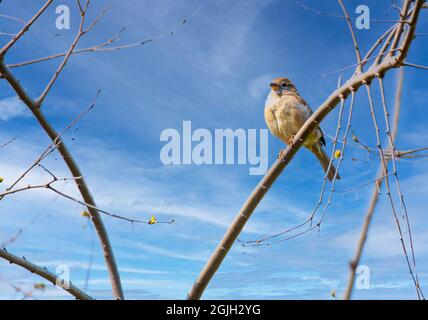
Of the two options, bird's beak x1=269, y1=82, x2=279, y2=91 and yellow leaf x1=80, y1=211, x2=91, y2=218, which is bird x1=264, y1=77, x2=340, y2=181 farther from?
yellow leaf x1=80, y1=211, x2=91, y2=218

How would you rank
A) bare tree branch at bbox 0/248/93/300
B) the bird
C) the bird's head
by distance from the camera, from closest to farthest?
bare tree branch at bbox 0/248/93/300 < the bird < the bird's head

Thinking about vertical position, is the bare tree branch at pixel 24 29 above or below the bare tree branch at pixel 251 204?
above

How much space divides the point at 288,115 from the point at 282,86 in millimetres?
421

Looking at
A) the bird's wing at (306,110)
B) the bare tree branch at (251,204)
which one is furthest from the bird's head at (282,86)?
the bare tree branch at (251,204)

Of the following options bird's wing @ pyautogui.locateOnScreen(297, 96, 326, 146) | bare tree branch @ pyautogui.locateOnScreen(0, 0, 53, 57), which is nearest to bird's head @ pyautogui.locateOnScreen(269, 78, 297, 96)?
bird's wing @ pyautogui.locateOnScreen(297, 96, 326, 146)

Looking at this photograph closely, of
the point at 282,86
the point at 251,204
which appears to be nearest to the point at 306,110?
the point at 282,86

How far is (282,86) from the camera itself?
164 inches

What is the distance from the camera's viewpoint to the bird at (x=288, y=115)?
3.85m

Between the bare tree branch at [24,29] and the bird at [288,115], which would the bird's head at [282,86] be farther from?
the bare tree branch at [24,29]

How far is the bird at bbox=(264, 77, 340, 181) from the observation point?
385cm

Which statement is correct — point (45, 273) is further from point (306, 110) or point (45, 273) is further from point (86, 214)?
point (306, 110)

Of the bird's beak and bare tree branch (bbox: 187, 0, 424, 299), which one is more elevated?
the bird's beak
